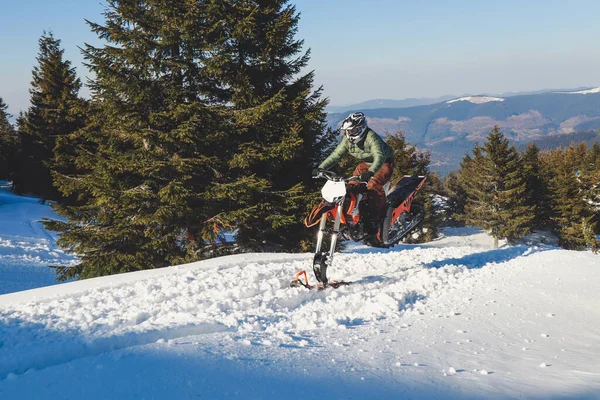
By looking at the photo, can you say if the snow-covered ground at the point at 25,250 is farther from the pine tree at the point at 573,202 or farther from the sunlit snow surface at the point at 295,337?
the pine tree at the point at 573,202

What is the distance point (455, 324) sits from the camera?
489 cm

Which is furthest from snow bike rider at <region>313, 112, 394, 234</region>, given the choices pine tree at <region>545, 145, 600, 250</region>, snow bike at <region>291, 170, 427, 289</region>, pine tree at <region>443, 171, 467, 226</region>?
pine tree at <region>443, 171, 467, 226</region>

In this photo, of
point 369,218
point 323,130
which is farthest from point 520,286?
point 323,130

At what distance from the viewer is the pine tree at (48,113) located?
28656mm

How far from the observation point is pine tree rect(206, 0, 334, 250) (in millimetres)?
12523

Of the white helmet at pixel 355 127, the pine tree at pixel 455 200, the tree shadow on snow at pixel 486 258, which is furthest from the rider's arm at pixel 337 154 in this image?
the pine tree at pixel 455 200

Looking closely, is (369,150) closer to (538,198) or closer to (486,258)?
(486,258)

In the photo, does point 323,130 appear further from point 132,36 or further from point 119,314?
point 119,314

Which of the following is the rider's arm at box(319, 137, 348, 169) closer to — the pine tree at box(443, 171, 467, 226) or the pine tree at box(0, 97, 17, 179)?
the pine tree at box(0, 97, 17, 179)

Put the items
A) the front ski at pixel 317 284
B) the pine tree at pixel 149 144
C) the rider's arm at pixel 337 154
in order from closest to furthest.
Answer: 1. the front ski at pixel 317 284
2. the rider's arm at pixel 337 154
3. the pine tree at pixel 149 144

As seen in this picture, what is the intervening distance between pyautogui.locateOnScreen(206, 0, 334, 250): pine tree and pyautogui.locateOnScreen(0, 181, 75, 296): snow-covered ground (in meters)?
7.16

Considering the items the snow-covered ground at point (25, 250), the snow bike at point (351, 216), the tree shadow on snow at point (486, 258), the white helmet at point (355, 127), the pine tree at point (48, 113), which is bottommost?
the snow-covered ground at point (25, 250)

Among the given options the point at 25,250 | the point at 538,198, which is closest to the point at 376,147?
the point at 25,250

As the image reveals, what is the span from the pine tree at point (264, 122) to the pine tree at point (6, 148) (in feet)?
104
